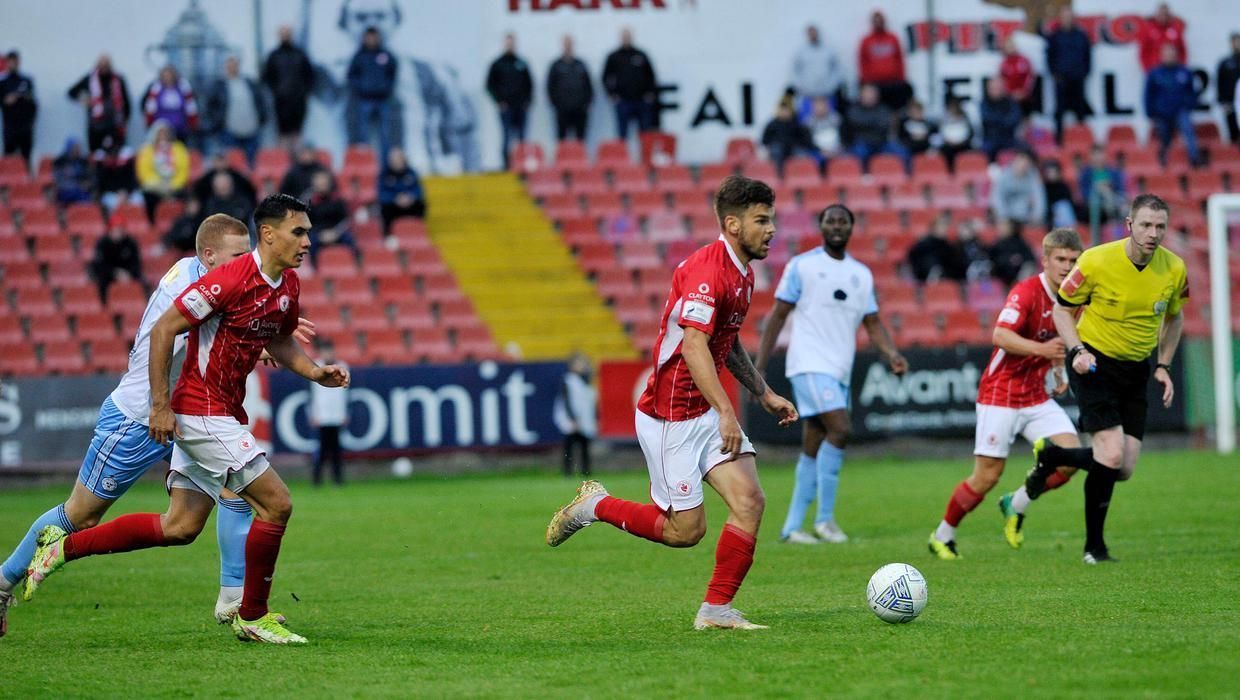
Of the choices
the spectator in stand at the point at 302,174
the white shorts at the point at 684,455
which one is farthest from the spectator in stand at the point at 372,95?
the white shorts at the point at 684,455

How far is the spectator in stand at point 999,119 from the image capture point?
25.5m

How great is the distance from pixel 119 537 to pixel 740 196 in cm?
356

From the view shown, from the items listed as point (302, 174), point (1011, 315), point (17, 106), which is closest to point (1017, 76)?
point (302, 174)

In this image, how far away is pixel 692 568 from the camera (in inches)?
435

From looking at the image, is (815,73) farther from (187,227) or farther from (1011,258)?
(187,227)

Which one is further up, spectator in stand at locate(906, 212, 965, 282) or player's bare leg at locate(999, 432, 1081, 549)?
spectator in stand at locate(906, 212, 965, 282)

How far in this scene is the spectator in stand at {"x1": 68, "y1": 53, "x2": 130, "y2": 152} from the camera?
25172 millimetres

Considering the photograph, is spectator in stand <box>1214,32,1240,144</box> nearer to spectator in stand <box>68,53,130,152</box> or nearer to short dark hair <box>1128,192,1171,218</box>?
spectator in stand <box>68,53,130,152</box>

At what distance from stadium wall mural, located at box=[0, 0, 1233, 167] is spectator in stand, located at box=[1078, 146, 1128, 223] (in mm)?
2575

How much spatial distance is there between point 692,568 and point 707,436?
127 inches

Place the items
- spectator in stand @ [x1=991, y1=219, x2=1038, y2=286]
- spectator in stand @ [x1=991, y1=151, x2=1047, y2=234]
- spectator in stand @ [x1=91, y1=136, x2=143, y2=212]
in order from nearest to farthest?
spectator in stand @ [x1=991, y1=219, x2=1038, y2=286] → spectator in stand @ [x1=991, y1=151, x2=1047, y2=234] → spectator in stand @ [x1=91, y1=136, x2=143, y2=212]

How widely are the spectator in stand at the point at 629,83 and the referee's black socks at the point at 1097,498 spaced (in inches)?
652

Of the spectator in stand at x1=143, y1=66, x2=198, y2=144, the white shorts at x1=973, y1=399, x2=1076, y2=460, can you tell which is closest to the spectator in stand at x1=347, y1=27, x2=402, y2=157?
the spectator in stand at x1=143, y1=66, x2=198, y2=144

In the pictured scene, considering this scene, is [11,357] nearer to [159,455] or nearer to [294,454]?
[294,454]
